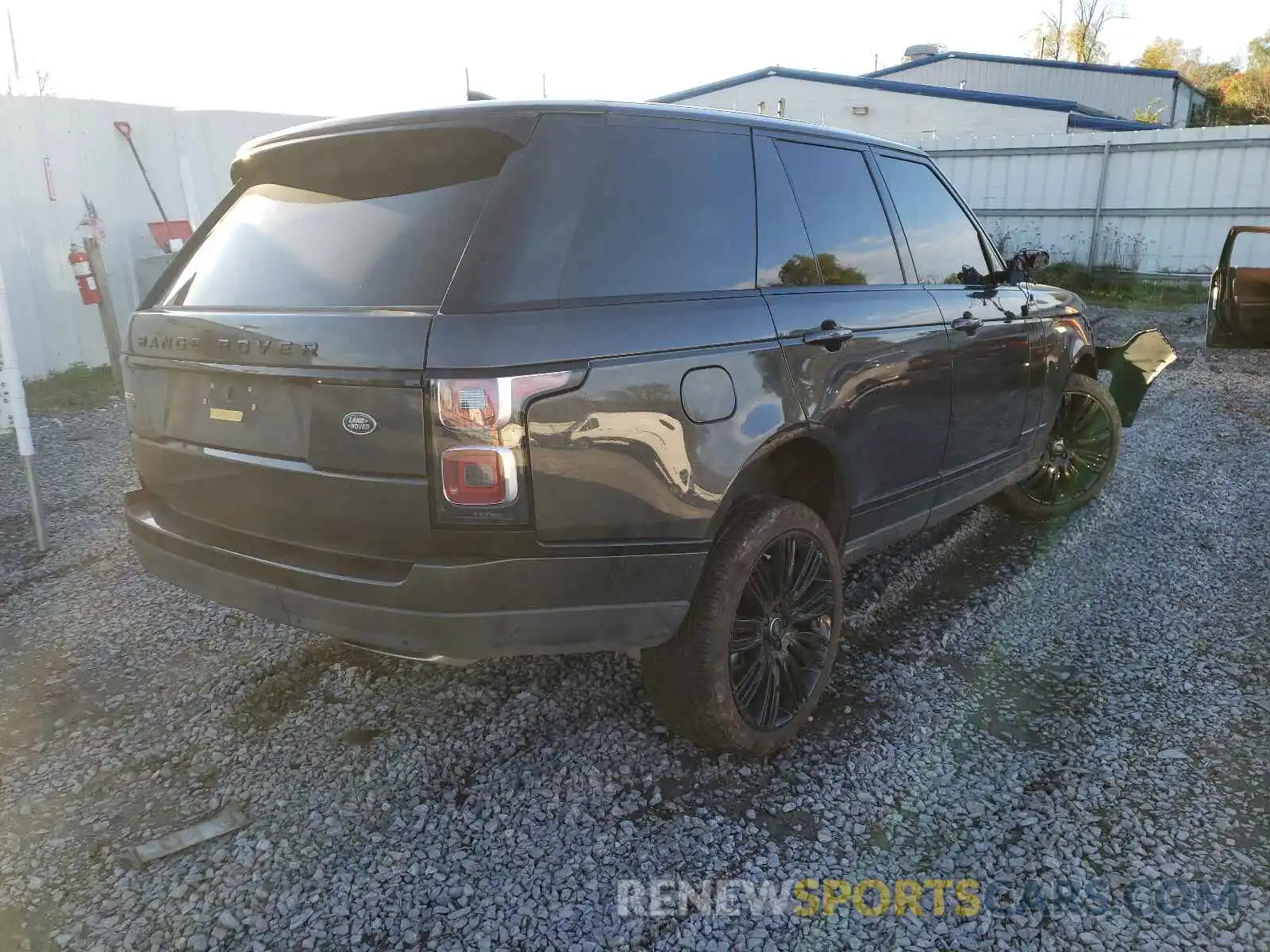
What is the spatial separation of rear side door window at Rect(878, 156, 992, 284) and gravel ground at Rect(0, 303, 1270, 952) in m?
1.48

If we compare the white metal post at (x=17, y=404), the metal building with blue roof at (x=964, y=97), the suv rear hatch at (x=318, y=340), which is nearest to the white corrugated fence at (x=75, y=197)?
the white metal post at (x=17, y=404)

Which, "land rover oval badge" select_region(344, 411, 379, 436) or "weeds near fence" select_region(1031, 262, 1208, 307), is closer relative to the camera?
"land rover oval badge" select_region(344, 411, 379, 436)

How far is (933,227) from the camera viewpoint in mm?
3889

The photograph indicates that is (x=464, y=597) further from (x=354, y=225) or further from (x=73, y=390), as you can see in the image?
(x=73, y=390)

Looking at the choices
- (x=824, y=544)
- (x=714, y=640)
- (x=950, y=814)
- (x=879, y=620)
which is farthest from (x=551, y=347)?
(x=879, y=620)

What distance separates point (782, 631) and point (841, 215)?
155 centimetres

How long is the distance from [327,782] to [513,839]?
655 millimetres

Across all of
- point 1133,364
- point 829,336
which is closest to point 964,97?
point 1133,364

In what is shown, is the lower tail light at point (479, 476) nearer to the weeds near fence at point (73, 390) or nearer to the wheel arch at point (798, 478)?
the wheel arch at point (798, 478)

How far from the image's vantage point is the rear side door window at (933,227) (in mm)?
3697

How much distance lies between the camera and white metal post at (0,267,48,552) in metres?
4.39

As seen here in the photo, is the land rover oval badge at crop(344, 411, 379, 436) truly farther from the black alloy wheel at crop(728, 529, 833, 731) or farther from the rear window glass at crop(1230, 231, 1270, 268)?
the rear window glass at crop(1230, 231, 1270, 268)

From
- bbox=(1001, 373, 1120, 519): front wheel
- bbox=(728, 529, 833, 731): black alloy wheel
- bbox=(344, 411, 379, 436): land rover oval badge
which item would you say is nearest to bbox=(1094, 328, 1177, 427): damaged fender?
bbox=(1001, 373, 1120, 519): front wheel

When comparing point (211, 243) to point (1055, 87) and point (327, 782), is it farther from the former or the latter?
point (1055, 87)
